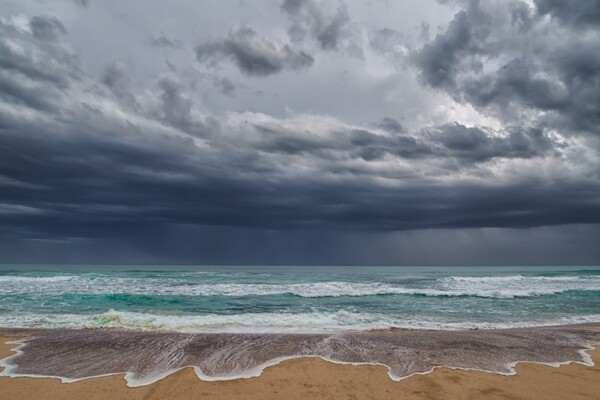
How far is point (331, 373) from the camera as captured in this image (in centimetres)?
623

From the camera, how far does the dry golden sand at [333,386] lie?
17.4ft

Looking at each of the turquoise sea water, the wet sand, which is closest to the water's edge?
the wet sand

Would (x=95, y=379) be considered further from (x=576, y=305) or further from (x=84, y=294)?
(x=576, y=305)

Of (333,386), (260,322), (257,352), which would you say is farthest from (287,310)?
(333,386)

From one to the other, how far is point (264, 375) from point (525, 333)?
8.44m

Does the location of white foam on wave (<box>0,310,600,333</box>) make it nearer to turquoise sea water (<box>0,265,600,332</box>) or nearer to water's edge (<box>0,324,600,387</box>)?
turquoise sea water (<box>0,265,600,332</box>)

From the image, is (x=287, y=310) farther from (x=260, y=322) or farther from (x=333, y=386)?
(x=333, y=386)

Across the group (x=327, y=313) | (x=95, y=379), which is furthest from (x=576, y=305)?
(x=95, y=379)

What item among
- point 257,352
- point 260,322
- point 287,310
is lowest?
point 287,310

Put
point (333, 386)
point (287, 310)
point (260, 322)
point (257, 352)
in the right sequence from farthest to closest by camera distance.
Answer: point (287, 310) → point (260, 322) → point (257, 352) → point (333, 386)

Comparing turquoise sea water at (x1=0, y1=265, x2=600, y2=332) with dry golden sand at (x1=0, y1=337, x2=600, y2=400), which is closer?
dry golden sand at (x1=0, y1=337, x2=600, y2=400)

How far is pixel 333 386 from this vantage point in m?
5.61

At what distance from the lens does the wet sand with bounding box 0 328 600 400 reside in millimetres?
5301

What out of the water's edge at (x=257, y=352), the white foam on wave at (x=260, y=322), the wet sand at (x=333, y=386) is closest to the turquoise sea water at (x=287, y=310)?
the white foam on wave at (x=260, y=322)
